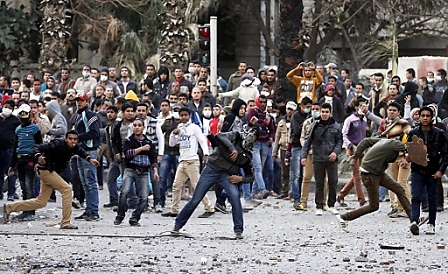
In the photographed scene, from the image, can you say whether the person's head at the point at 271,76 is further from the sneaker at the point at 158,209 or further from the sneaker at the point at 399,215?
the sneaker at the point at 399,215

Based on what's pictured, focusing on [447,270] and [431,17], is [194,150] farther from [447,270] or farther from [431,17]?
[431,17]

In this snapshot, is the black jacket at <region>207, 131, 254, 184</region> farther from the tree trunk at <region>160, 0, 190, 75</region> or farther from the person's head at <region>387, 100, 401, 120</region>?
the tree trunk at <region>160, 0, 190, 75</region>

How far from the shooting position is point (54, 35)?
29891 mm

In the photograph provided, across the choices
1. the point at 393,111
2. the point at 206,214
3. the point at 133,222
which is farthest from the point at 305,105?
the point at 133,222

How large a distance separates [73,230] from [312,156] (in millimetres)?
4118

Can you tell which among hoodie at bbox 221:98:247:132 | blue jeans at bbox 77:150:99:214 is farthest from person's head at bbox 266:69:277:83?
blue jeans at bbox 77:150:99:214

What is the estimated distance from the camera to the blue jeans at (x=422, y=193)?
596 inches

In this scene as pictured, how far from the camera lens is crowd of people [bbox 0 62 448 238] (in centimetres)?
1525

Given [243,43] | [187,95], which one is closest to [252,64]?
[243,43]

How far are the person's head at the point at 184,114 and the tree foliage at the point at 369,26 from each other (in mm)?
13531

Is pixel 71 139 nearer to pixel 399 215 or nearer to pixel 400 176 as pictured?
pixel 400 176

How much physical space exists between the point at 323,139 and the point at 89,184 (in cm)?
352

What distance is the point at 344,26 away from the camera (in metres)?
34.8

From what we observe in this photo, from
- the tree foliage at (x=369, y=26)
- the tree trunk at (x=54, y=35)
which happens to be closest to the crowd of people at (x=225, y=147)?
the tree trunk at (x=54, y=35)
